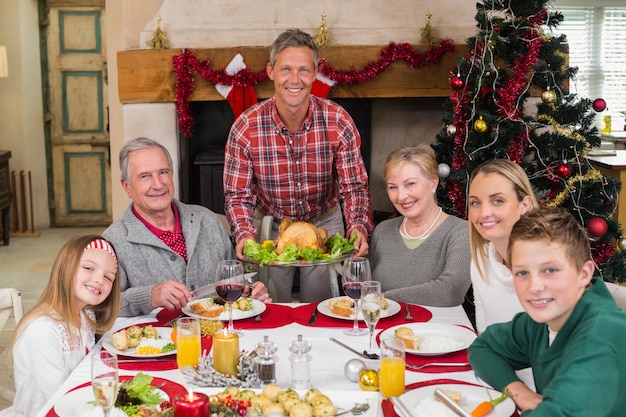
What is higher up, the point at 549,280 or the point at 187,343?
the point at 549,280

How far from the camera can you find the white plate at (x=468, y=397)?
1.56 metres

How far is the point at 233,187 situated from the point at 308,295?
20.4 inches

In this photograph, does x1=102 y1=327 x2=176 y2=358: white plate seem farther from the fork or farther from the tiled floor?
the tiled floor

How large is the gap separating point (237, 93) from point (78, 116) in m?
3.02

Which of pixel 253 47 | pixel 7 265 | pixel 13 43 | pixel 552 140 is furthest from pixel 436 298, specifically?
pixel 13 43

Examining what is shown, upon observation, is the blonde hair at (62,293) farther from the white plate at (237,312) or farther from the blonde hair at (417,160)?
the blonde hair at (417,160)

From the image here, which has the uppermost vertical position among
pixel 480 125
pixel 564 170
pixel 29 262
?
pixel 480 125

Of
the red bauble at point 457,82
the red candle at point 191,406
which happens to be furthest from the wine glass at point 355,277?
the red bauble at point 457,82

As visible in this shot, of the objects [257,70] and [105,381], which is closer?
[105,381]

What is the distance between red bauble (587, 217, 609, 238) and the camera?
3566 mm

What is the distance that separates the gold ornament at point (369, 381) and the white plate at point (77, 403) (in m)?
0.41

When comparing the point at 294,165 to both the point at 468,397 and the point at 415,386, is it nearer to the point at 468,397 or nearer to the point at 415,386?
the point at 415,386

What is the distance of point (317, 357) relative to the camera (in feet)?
6.26

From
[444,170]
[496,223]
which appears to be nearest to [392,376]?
[496,223]
